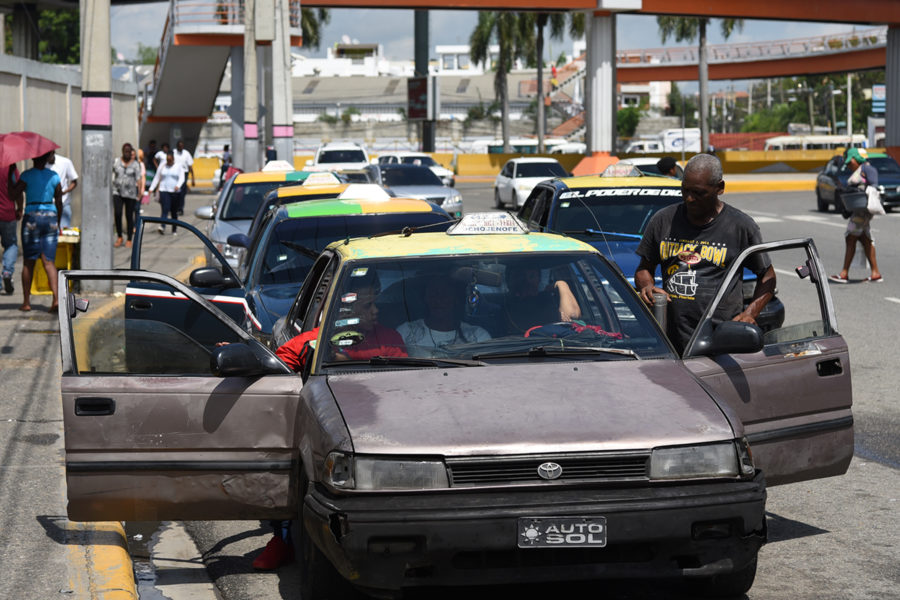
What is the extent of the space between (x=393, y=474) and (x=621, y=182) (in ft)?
26.2

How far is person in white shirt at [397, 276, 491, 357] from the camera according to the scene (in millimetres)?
5719

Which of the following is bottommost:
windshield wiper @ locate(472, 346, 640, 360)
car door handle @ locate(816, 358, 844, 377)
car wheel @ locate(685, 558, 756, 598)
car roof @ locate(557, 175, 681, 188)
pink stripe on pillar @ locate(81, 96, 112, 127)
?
car wheel @ locate(685, 558, 756, 598)

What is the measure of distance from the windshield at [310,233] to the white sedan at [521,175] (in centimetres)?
2644

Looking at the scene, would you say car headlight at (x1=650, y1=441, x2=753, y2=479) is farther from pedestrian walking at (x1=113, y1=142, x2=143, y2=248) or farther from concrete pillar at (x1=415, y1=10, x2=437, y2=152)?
concrete pillar at (x1=415, y1=10, x2=437, y2=152)

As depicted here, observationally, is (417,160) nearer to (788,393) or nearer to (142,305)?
(142,305)

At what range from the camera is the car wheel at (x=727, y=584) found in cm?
511

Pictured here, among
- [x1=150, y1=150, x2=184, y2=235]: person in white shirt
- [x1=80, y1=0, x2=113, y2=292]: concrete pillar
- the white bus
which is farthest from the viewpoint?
the white bus

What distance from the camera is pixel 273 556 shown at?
6.07 meters

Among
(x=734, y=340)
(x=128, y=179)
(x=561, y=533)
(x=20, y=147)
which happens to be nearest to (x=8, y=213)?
(x=20, y=147)

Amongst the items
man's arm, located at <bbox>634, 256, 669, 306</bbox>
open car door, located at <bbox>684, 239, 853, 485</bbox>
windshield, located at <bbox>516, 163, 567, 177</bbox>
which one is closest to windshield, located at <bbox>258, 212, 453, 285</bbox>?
man's arm, located at <bbox>634, 256, 669, 306</bbox>

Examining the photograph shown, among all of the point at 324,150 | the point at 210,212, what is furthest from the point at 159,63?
the point at 210,212

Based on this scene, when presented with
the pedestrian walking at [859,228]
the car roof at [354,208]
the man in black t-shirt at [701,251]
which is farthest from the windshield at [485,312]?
the pedestrian walking at [859,228]

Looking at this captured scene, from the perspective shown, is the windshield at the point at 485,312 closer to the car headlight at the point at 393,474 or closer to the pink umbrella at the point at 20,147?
the car headlight at the point at 393,474

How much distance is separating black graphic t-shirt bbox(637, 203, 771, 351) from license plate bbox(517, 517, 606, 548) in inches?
96.7
